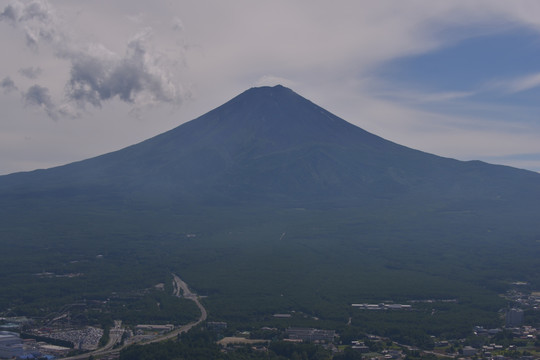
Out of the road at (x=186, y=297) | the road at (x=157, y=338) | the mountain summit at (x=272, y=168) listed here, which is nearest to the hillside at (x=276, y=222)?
the mountain summit at (x=272, y=168)

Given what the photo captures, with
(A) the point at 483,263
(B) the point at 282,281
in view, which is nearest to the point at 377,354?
(B) the point at 282,281

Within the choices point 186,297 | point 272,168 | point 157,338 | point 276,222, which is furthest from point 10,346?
point 272,168

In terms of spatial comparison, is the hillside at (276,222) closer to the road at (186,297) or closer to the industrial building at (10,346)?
the road at (186,297)

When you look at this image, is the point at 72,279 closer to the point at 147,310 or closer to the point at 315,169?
the point at 147,310

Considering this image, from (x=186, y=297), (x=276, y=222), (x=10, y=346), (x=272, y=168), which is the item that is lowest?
(x=10, y=346)

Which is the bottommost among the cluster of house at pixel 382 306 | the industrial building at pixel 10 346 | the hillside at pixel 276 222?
the cluster of house at pixel 382 306

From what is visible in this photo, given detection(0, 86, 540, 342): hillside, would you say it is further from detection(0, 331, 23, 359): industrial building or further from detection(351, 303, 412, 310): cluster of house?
detection(0, 331, 23, 359): industrial building

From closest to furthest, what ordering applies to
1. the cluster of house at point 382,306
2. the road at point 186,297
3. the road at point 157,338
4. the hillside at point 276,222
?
the road at point 157,338 → the road at point 186,297 → the cluster of house at point 382,306 → the hillside at point 276,222

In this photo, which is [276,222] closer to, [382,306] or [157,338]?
[382,306]
